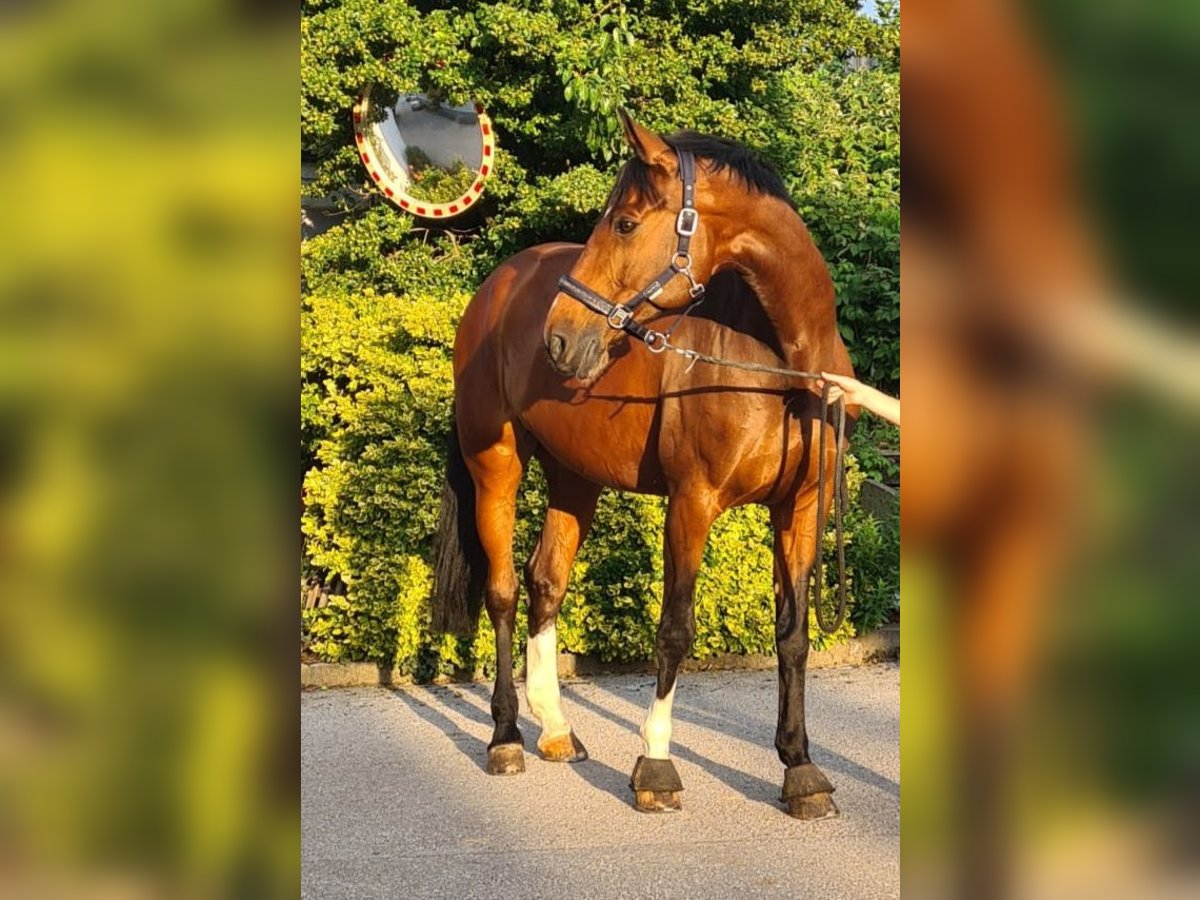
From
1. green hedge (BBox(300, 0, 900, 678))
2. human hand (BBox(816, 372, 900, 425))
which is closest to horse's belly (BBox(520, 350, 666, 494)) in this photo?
human hand (BBox(816, 372, 900, 425))

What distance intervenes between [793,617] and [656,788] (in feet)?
2.35

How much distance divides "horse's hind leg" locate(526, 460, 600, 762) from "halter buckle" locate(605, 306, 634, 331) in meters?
1.59

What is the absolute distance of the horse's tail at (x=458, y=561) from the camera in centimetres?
504

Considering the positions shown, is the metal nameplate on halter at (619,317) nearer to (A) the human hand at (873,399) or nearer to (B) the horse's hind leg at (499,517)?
(A) the human hand at (873,399)

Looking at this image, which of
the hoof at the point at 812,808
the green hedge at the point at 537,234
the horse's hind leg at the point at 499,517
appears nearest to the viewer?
the hoof at the point at 812,808

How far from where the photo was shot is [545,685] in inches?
183

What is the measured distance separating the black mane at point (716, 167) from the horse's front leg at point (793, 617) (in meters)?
1.01

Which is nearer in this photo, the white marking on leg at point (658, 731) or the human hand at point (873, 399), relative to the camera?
the human hand at point (873, 399)
